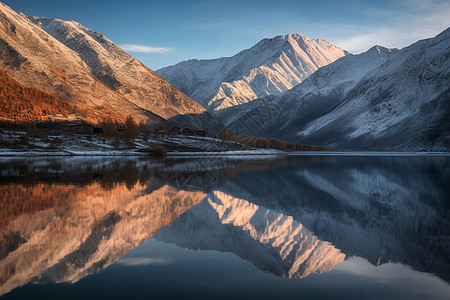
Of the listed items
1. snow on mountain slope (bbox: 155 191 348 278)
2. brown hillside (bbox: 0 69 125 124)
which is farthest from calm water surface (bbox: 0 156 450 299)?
brown hillside (bbox: 0 69 125 124)

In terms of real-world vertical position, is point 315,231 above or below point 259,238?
below

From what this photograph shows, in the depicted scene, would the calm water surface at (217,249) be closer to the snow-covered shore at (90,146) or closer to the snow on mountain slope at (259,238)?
the snow on mountain slope at (259,238)

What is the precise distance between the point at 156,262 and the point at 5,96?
165545 millimetres

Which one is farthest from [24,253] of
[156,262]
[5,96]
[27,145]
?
[5,96]

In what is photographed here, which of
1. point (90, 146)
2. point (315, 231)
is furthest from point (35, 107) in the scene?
point (315, 231)

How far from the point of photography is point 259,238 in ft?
40.1

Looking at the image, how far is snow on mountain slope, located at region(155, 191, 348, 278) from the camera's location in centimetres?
990

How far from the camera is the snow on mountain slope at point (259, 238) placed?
9898mm

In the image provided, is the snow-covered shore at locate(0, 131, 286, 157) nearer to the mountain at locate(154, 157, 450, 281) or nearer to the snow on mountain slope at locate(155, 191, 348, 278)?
the mountain at locate(154, 157, 450, 281)

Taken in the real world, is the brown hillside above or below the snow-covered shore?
above

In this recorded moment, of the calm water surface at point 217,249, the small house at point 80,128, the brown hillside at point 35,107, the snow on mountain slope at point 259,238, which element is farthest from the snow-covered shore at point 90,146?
the snow on mountain slope at point 259,238

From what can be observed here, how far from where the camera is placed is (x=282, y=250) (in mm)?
10953

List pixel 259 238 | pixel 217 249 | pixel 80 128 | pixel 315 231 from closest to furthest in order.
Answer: pixel 217 249
pixel 259 238
pixel 315 231
pixel 80 128

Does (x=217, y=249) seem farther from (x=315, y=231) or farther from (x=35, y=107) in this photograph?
(x=35, y=107)
